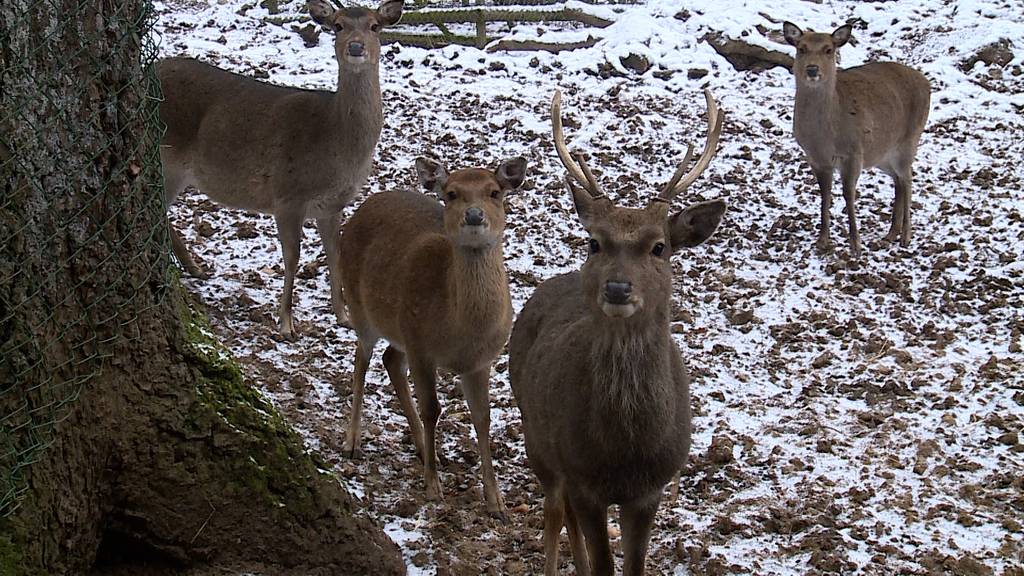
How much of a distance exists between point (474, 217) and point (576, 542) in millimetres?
1610

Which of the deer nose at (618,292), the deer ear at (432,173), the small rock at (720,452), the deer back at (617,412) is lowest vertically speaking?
the small rock at (720,452)

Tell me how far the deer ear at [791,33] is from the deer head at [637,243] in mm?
6231

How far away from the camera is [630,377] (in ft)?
11.6

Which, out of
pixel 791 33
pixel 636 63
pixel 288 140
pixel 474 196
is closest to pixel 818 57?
pixel 791 33

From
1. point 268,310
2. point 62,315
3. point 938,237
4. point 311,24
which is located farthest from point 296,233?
point 311,24

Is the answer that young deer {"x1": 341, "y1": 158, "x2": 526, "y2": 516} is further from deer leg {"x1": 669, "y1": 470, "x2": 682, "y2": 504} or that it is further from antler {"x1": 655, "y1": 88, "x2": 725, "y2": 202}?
antler {"x1": 655, "y1": 88, "x2": 725, "y2": 202}

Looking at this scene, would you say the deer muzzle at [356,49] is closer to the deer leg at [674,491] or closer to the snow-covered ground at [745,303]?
the snow-covered ground at [745,303]

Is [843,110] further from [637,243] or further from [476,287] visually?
[637,243]

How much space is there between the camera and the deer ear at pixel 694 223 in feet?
12.2

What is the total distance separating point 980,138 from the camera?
1088cm

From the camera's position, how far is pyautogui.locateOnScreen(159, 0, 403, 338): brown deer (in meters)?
6.99

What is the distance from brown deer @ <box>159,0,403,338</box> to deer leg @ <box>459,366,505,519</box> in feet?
6.74

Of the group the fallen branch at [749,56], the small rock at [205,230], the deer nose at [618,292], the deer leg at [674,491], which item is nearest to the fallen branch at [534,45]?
the fallen branch at [749,56]

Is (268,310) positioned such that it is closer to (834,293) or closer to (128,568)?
(128,568)
